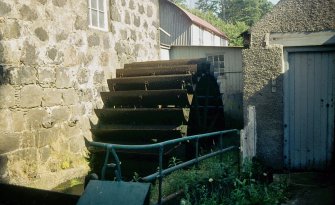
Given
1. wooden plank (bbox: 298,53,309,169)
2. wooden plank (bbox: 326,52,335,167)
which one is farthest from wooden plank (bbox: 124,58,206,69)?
wooden plank (bbox: 326,52,335,167)

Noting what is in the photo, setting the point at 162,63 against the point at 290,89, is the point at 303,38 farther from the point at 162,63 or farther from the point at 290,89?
the point at 162,63

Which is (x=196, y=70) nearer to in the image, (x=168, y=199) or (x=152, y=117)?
(x=152, y=117)

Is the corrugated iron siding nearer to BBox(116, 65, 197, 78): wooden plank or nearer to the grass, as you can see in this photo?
BBox(116, 65, 197, 78): wooden plank

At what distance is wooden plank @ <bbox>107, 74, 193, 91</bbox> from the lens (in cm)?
579

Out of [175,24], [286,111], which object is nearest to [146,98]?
[286,111]

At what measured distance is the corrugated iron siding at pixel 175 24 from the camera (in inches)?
742

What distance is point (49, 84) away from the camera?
4.67 metres

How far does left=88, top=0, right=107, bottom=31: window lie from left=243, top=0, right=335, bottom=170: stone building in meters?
2.68

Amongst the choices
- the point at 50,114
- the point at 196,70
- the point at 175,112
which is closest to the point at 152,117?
the point at 175,112

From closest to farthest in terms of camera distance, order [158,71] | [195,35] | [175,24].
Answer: [158,71] → [175,24] → [195,35]

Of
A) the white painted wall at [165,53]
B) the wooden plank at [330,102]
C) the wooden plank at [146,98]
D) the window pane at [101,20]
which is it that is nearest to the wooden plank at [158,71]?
the wooden plank at [146,98]

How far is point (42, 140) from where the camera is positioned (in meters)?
4.49

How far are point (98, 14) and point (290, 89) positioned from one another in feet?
11.7

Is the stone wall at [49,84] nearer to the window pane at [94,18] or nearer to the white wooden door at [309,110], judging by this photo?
the window pane at [94,18]
